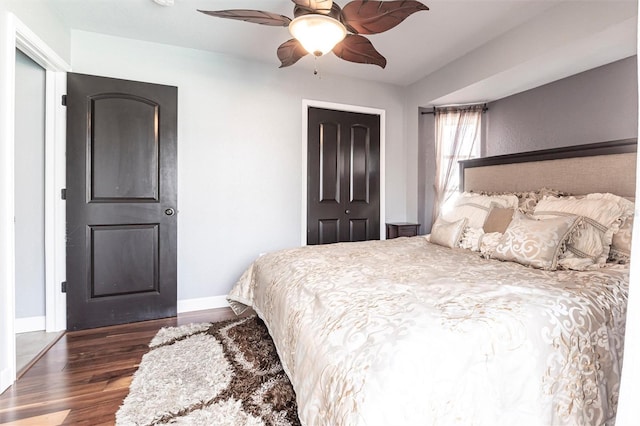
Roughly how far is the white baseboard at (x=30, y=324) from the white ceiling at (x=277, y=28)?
2530mm

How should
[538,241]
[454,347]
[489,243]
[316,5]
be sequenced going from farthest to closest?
1. [489,243]
2. [538,241]
3. [316,5]
4. [454,347]

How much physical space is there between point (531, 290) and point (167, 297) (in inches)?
114

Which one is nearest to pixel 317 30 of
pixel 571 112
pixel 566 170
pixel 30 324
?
pixel 566 170

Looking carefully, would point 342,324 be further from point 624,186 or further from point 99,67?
point 99,67

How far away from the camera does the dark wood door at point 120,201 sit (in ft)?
8.68

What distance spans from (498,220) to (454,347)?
1706mm

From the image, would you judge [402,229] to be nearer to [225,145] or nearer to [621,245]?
[621,245]

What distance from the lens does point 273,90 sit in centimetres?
341

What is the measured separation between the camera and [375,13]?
5.73 ft

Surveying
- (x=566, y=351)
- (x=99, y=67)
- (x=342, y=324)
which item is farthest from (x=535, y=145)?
(x=99, y=67)

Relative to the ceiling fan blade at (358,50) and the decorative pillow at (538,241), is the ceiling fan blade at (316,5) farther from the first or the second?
the decorative pillow at (538,241)

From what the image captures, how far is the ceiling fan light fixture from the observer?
169cm

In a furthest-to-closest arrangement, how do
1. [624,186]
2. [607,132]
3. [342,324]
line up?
[607,132] → [624,186] → [342,324]

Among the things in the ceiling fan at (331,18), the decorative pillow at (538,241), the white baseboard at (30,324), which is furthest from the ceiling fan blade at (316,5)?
the white baseboard at (30,324)
